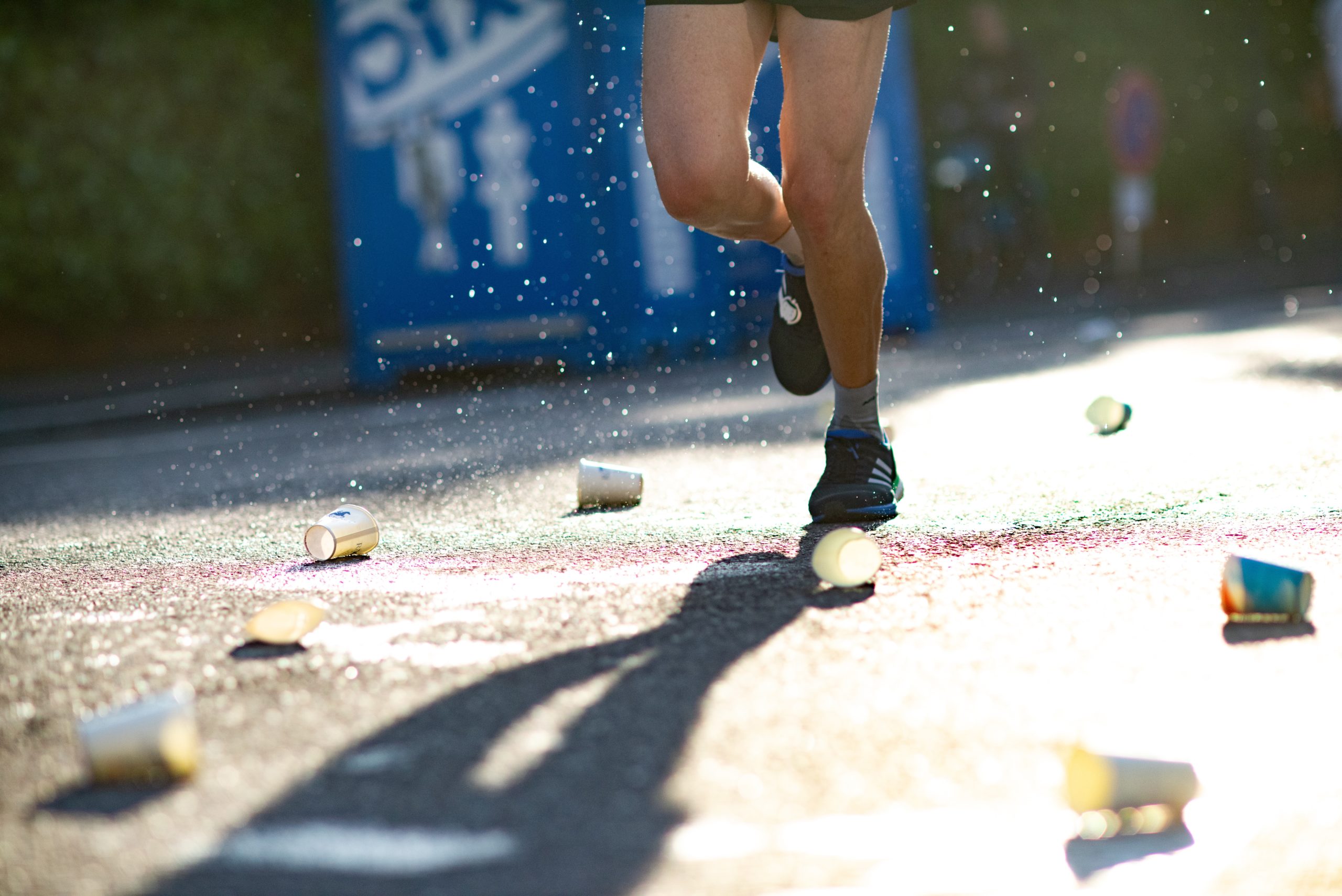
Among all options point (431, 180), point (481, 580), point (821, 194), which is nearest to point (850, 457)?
point (821, 194)

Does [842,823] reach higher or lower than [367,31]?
lower

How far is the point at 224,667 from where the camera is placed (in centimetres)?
229

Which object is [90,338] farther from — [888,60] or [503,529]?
[503,529]

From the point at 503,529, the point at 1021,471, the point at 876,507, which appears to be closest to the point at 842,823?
the point at 876,507

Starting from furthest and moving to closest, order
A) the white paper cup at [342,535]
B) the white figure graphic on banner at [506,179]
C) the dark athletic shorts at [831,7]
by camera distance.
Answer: the white figure graphic on banner at [506,179], the white paper cup at [342,535], the dark athletic shorts at [831,7]

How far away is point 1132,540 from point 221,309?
1112 centimetres

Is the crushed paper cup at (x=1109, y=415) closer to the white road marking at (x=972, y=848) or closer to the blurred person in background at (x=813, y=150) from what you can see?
the blurred person in background at (x=813, y=150)

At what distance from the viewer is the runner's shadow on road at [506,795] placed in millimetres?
1519

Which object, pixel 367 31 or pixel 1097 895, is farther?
pixel 367 31

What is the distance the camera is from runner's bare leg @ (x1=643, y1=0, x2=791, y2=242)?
10.4ft

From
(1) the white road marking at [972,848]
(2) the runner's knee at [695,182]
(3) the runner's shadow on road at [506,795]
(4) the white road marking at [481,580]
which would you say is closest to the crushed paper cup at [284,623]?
(4) the white road marking at [481,580]

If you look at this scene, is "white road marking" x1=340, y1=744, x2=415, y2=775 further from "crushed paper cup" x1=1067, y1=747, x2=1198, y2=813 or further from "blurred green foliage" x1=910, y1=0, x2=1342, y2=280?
"blurred green foliage" x1=910, y1=0, x2=1342, y2=280

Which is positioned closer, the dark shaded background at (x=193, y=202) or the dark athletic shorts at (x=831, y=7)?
the dark athletic shorts at (x=831, y=7)

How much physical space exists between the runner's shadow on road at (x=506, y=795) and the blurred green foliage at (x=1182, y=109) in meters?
12.6
